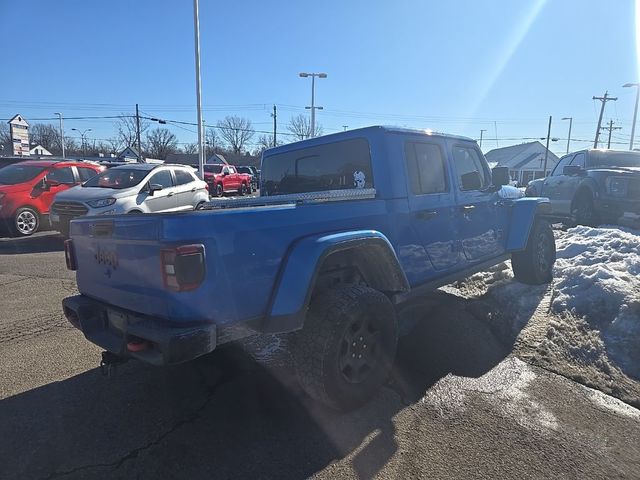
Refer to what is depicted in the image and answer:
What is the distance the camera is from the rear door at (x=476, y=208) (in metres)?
4.54

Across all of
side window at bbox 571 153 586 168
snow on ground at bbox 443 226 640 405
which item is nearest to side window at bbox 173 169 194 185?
snow on ground at bbox 443 226 640 405

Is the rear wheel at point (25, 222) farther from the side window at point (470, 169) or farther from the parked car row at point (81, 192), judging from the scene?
the side window at point (470, 169)

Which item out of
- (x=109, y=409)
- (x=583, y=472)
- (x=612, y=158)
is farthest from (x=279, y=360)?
(x=612, y=158)

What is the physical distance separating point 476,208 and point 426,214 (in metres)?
1.14

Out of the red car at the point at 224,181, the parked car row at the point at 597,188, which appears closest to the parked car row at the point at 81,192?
the parked car row at the point at 597,188

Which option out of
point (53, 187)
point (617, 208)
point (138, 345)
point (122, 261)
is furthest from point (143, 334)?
point (53, 187)

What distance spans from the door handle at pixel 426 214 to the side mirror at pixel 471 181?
2.61ft

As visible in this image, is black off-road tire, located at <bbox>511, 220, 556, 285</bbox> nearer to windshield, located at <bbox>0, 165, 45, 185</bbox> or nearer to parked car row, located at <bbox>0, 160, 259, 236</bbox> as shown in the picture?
parked car row, located at <bbox>0, 160, 259, 236</bbox>

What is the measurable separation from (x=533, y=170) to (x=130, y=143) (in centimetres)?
7024

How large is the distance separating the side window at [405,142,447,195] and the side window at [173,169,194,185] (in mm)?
8472

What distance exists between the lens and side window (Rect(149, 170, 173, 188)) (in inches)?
413

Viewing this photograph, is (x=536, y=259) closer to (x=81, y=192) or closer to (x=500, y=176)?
(x=500, y=176)

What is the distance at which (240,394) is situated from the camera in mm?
3342

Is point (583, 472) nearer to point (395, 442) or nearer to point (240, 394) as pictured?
point (395, 442)
